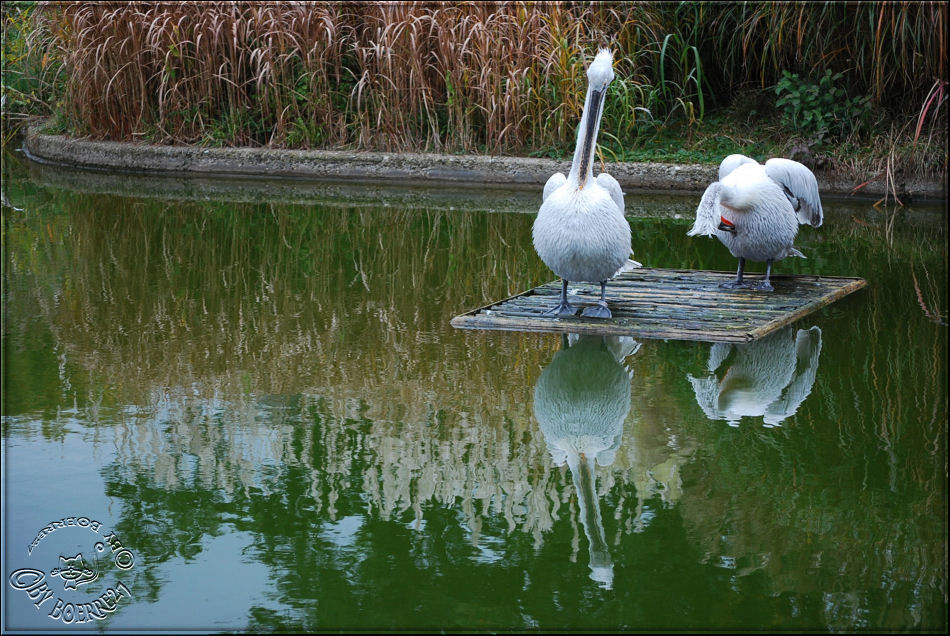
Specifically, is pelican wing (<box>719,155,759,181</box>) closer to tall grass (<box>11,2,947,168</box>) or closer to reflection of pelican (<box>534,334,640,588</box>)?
reflection of pelican (<box>534,334,640,588</box>)

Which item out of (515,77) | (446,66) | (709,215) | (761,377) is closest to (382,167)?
(446,66)

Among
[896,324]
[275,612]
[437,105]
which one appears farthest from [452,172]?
[275,612]

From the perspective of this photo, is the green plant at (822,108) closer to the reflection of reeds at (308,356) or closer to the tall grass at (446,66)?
the tall grass at (446,66)

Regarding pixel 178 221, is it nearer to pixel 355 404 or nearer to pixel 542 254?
pixel 542 254

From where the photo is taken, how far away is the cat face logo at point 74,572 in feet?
8.52

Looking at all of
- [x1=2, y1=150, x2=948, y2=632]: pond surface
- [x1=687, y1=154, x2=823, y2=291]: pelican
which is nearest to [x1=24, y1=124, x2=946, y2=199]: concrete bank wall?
[x1=2, y1=150, x2=948, y2=632]: pond surface

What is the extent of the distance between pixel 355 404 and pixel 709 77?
8773mm

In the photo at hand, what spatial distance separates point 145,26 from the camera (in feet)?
35.6

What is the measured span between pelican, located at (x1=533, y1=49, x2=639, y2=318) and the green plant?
5.76 metres

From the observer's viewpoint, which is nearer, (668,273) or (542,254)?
(542,254)

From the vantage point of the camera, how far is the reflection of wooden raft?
188 inches

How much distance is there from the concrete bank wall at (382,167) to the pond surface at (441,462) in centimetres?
362

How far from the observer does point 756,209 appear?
541 cm

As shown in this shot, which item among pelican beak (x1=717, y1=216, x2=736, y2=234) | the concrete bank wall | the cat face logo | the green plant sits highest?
the green plant
